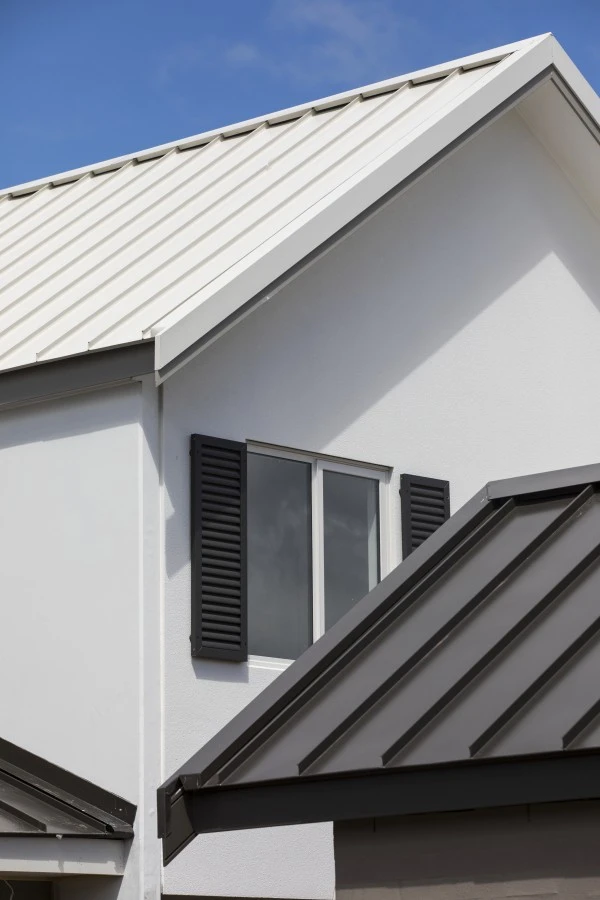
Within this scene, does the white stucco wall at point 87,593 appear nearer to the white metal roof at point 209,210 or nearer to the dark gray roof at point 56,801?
the dark gray roof at point 56,801

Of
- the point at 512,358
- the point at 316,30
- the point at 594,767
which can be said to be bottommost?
the point at 594,767

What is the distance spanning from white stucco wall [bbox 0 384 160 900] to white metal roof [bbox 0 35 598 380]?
52cm

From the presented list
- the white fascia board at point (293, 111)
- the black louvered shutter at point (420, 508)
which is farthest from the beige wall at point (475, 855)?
the white fascia board at point (293, 111)

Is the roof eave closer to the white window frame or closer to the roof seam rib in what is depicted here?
the roof seam rib

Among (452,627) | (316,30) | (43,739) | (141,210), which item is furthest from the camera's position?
(316,30)

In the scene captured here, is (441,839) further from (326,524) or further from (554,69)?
(554,69)

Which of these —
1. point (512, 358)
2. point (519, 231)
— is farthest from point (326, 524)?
point (519, 231)

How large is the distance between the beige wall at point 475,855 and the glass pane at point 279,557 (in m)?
4.97

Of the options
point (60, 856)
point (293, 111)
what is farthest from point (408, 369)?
point (60, 856)

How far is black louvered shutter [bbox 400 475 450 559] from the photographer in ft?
37.4

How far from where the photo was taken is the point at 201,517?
33.3 feet

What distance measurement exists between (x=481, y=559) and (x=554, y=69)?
7470 mm

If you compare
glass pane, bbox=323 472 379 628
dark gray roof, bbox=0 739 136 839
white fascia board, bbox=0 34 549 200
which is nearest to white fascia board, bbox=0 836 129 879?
dark gray roof, bbox=0 739 136 839

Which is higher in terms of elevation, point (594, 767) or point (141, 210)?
point (141, 210)
